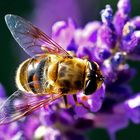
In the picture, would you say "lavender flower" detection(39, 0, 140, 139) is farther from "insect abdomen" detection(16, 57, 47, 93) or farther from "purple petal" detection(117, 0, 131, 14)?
"insect abdomen" detection(16, 57, 47, 93)

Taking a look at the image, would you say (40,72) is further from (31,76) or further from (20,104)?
(20,104)

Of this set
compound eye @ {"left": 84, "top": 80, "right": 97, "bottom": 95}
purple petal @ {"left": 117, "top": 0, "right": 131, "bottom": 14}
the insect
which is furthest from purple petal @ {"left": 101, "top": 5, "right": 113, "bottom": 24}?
compound eye @ {"left": 84, "top": 80, "right": 97, "bottom": 95}

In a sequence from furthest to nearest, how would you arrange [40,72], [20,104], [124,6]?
[124,6] → [40,72] → [20,104]

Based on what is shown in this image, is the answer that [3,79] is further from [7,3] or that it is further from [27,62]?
[27,62]

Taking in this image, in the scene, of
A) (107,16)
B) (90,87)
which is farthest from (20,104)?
(107,16)

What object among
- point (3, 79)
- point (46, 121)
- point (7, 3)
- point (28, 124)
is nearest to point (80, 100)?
point (46, 121)
